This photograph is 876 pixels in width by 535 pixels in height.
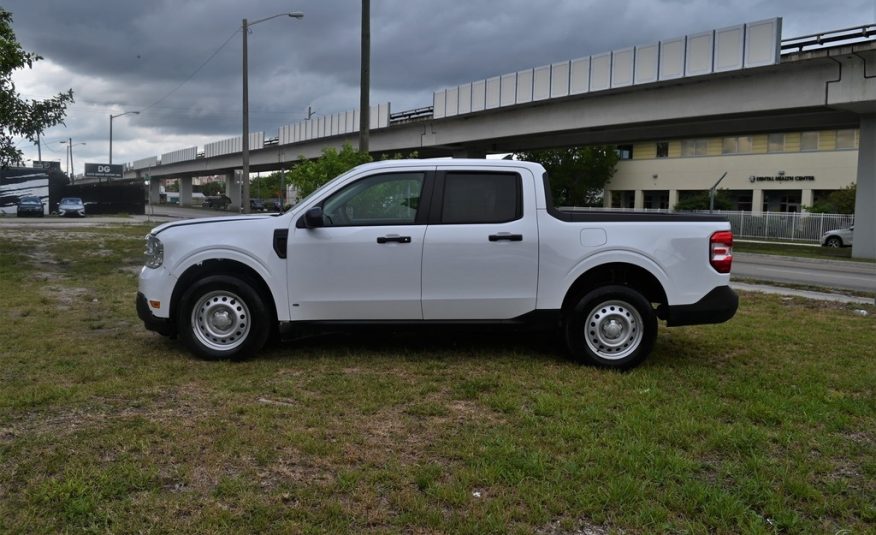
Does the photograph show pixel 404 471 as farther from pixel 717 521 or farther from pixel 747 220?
pixel 747 220

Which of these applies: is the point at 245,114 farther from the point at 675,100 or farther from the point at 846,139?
the point at 846,139

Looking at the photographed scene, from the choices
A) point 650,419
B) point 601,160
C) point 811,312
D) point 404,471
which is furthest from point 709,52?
point 601,160

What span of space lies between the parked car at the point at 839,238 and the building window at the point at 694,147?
2922 centimetres

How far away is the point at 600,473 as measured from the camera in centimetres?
366

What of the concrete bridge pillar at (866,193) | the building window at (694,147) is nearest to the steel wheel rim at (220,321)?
the concrete bridge pillar at (866,193)

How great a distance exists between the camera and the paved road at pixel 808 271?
15.6m

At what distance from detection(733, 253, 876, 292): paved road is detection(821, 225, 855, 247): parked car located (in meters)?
8.31

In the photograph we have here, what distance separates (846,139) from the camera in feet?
165

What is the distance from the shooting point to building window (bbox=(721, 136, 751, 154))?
56266 millimetres

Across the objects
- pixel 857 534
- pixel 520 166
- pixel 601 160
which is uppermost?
pixel 601 160

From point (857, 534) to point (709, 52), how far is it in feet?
73.7

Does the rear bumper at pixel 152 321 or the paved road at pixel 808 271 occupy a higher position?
the rear bumper at pixel 152 321

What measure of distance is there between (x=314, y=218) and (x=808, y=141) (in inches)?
2204

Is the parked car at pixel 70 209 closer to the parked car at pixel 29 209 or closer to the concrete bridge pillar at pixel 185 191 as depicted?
the parked car at pixel 29 209
